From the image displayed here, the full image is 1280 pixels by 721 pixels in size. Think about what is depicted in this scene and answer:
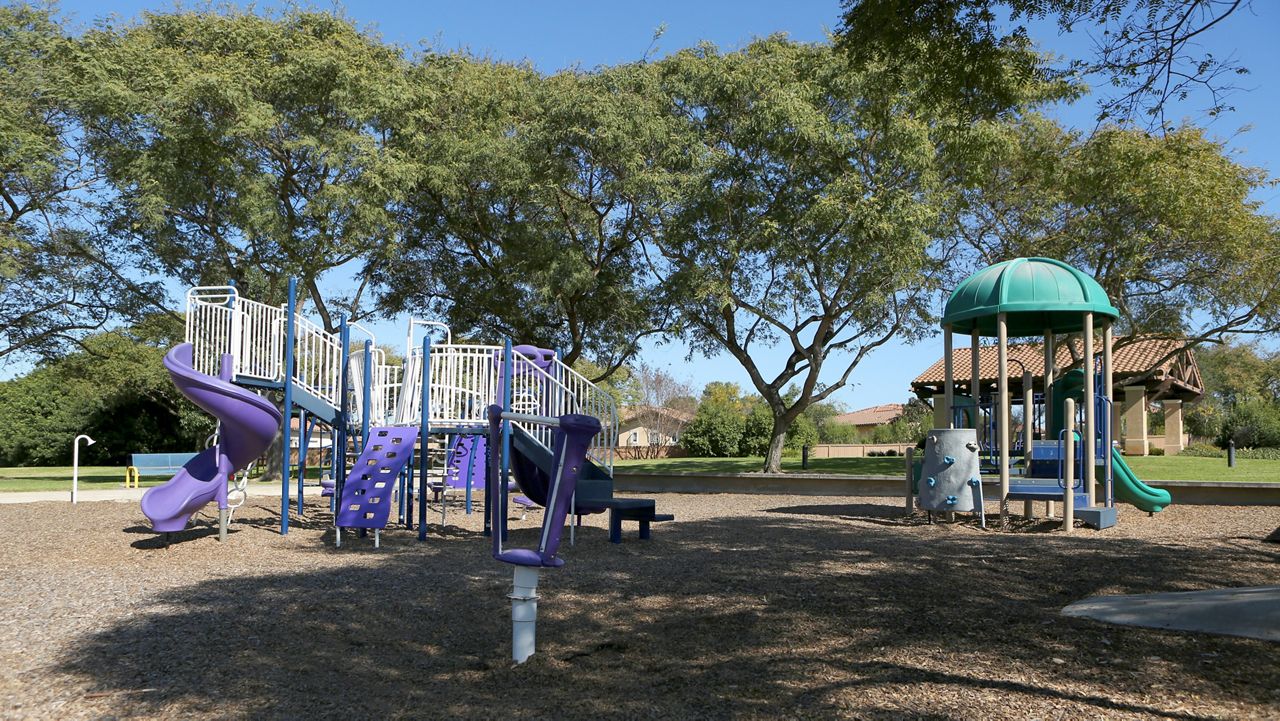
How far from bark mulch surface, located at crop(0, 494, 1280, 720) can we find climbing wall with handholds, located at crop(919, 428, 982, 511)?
5.34 feet

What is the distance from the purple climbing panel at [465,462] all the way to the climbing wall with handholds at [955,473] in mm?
6334

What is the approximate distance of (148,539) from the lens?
36.6ft

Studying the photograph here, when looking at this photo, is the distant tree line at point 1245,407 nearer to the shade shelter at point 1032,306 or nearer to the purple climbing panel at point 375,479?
the shade shelter at point 1032,306

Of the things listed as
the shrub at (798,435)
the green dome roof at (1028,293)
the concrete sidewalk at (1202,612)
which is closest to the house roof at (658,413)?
the shrub at (798,435)

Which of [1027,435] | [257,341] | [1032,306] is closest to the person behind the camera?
[257,341]

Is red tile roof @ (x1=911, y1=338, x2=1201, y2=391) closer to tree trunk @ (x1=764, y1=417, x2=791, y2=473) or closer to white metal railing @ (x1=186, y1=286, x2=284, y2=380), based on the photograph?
tree trunk @ (x1=764, y1=417, x2=791, y2=473)

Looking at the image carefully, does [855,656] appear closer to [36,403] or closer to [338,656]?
[338,656]

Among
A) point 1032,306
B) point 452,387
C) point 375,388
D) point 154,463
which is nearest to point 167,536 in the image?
point 375,388

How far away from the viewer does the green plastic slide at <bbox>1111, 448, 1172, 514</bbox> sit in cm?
1297

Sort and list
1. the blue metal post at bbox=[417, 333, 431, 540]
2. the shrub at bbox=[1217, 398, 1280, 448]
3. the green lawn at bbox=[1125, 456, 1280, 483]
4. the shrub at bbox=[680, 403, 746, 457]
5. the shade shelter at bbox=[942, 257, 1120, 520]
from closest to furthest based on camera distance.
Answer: the blue metal post at bbox=[417, 333, 431, 540], the shade shelter at bbox=[942, 257, 1120, 520], the green lawn at bbox=[1125, 456, 1280, 483], the shrub at bbox=[1217, 398, 1280, 448], the shrub at bbox=[680, 403, 746, 457]

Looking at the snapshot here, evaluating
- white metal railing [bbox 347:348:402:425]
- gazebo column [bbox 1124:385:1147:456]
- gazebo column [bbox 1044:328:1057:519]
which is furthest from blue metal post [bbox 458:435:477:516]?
gazebo column [bbox 1124:385:1147:456]

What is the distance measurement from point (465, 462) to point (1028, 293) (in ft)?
27.5

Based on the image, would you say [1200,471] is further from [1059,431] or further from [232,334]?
[232,334]

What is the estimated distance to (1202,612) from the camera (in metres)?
5.68
